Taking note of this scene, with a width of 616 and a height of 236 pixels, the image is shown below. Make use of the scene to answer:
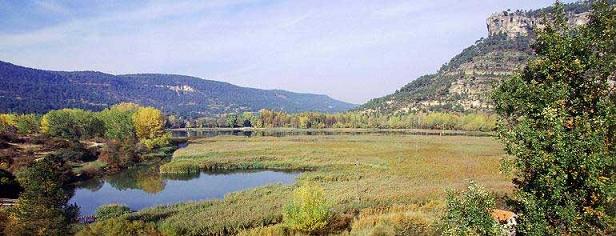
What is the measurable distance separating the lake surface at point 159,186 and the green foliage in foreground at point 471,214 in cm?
3551

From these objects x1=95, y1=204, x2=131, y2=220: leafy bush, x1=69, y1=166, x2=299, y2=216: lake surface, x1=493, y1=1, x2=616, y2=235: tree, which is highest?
x1=493, y1=1, x2=616, y2=235: tree

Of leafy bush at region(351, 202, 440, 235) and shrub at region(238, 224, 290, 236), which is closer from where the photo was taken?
leafy bush at region(351, 202, 440, 235)

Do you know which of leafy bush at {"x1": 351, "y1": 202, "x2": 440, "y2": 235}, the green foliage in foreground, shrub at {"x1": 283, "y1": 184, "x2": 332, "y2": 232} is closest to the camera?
the green foliage in foreground

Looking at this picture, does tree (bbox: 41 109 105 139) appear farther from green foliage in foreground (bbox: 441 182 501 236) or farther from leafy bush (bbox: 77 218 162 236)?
green foliage in foreground (bbox: 441 182 501 236)

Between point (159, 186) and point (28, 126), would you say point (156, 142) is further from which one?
point (28, 126)

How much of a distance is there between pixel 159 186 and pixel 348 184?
25177 mm

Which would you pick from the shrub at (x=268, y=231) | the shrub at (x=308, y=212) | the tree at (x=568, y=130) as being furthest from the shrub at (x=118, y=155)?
the tree at (x=568, y=130)

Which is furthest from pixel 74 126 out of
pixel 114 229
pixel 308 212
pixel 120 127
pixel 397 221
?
pixel 397 221

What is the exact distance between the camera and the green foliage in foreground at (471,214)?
1431cm

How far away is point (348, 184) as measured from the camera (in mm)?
47500

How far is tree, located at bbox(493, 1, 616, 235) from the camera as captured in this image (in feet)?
42.8

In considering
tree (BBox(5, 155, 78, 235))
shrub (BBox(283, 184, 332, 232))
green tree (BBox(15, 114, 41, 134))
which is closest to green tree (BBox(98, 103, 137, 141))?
green tree (BBox(15, 114, 41, 134))

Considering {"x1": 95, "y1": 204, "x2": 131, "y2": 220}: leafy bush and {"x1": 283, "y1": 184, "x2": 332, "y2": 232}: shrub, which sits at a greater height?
{"x1": 283, "y1": 184, "x2": 332, "y2": 232}: shrub

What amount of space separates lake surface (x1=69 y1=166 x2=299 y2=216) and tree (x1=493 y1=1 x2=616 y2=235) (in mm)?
37411
